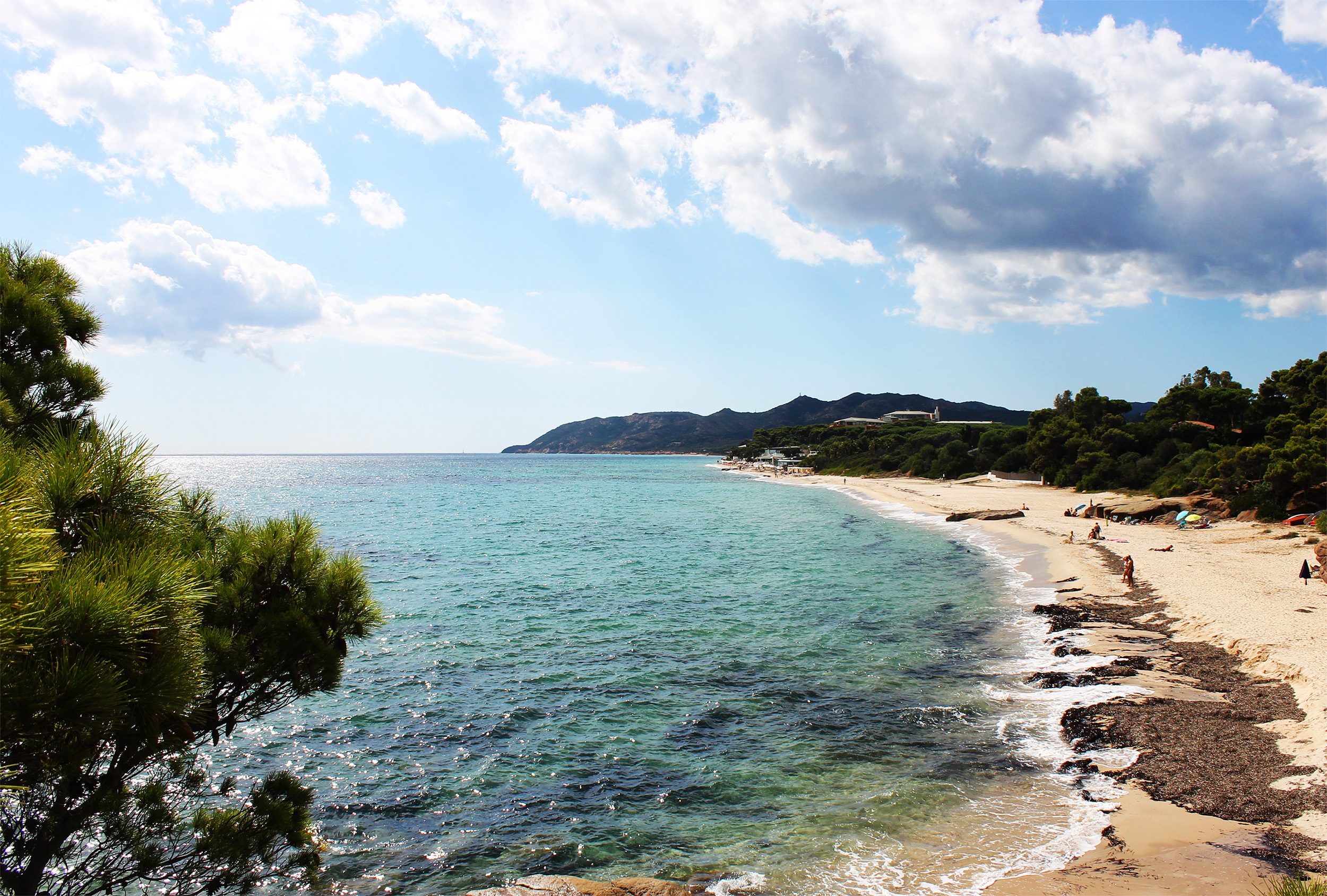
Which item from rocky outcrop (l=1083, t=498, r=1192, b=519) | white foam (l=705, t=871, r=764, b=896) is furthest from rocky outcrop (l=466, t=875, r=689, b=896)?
rocky outcrop (l=1083, t=498, r=1192, b=519)

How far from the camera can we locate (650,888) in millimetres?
7906

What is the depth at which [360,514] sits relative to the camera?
6212 cm

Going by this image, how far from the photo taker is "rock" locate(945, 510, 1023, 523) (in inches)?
1978

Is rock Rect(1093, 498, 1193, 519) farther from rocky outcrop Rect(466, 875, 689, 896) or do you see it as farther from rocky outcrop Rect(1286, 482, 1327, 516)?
rocky outcrop Rect(466, 875, 689, 896)

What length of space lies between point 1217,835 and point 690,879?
23.2 ft

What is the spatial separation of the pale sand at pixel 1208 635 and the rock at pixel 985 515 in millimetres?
2545

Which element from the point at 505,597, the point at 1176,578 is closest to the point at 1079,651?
the point at 1176,578

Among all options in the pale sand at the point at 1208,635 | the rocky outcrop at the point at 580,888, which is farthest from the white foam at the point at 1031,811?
the rocky outcrop at the point at 580,888

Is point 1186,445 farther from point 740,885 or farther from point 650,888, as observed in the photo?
point 650,888

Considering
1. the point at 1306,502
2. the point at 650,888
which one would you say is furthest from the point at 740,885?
the point at 1306,502

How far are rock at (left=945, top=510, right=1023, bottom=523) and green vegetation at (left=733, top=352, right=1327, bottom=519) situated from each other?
11765 millimetres

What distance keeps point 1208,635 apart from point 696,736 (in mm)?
14546

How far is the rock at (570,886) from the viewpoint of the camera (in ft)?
24.9

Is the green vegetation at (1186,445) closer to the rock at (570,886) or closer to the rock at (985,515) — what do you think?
the rock at (985,515)
